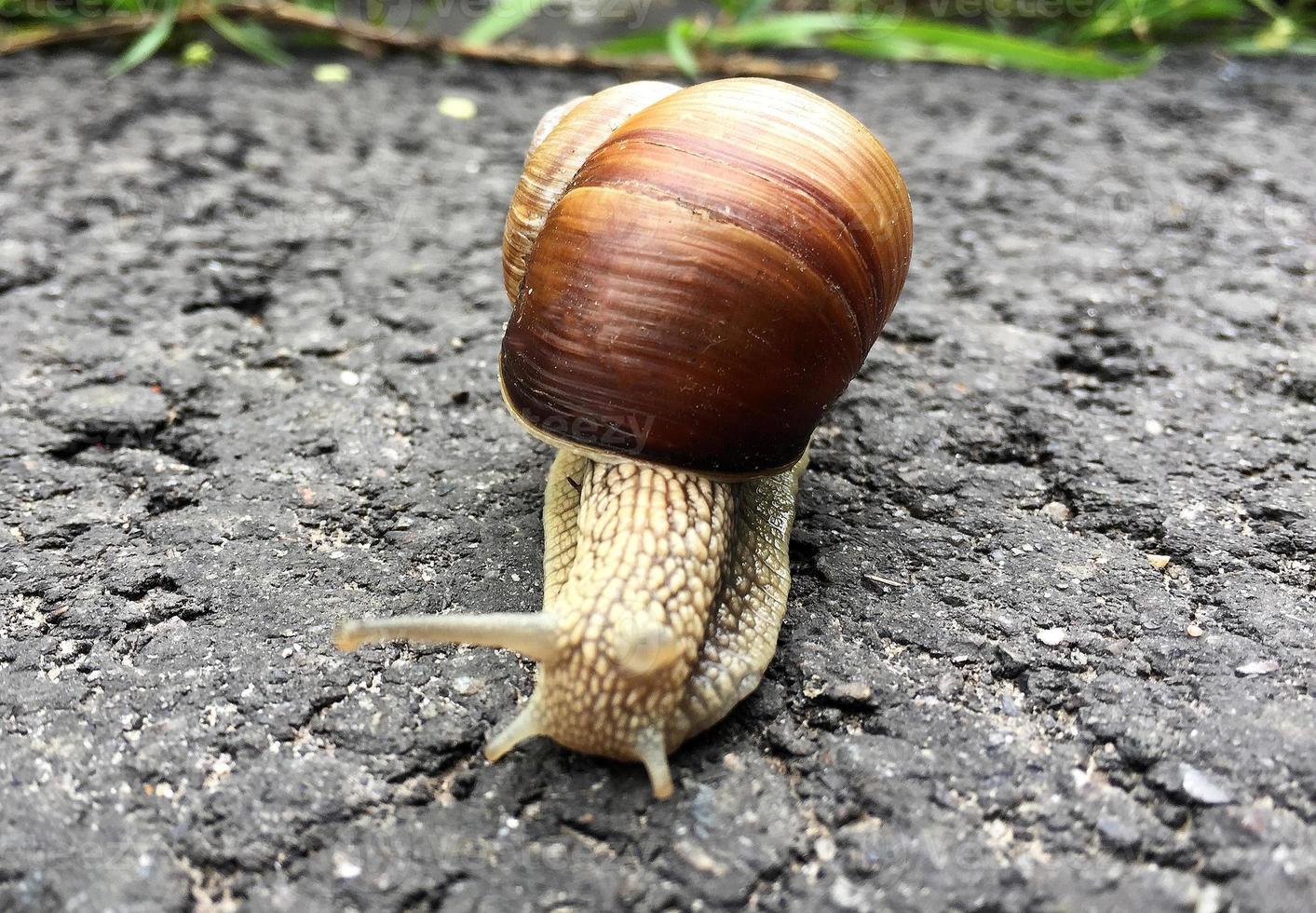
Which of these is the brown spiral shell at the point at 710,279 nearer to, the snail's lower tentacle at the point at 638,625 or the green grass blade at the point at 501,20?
the snail's lower tentacle at the point at 638,625

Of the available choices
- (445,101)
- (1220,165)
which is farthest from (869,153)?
(445,101)

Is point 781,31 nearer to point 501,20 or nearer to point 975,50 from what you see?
point 975,50

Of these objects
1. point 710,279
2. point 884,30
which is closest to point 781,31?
point 884,30

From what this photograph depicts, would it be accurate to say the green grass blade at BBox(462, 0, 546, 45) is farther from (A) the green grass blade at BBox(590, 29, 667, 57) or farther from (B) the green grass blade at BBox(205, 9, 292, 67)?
(B) the green grass blade at BBox(205, 9, 292, 67)

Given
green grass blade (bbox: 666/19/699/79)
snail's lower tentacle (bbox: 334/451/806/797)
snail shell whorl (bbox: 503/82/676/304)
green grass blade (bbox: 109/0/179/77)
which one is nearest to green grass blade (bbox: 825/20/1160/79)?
green grass blade (bbox: 666/19/699/79)

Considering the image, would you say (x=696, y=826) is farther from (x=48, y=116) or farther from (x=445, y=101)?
(x=48, y=116)
